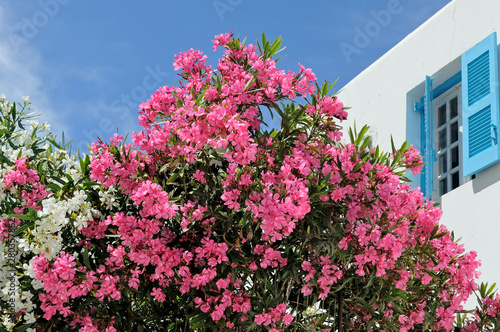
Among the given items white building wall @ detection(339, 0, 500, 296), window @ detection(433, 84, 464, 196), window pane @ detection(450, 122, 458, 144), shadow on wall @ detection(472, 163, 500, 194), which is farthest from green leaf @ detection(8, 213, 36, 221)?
window pane @ detection(450, 122, 458, 144)

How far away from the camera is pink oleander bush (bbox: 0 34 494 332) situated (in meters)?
2.89

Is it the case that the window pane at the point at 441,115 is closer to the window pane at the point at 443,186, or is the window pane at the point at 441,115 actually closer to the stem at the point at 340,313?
the window pane at the point at 443,186

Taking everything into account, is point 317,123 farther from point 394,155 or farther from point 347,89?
point 347,89

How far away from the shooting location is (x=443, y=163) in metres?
6.09

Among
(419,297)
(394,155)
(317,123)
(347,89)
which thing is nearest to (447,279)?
(419,297)

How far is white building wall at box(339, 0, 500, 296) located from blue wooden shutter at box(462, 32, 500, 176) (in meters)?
0.12

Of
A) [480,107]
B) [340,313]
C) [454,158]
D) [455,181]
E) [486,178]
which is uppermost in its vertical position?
[480,107]

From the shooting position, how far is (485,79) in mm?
5398

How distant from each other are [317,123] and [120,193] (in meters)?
1.09

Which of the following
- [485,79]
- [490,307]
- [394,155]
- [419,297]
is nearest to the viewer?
[394,155]

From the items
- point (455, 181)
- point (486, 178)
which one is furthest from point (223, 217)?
point (455, 181)

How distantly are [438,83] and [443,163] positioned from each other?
2.76 feet

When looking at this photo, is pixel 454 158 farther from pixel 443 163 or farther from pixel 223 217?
pixel 223 217

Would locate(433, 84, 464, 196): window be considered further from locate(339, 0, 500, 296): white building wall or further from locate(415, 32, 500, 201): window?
locate(339, 0, 500, 296): white building wall
